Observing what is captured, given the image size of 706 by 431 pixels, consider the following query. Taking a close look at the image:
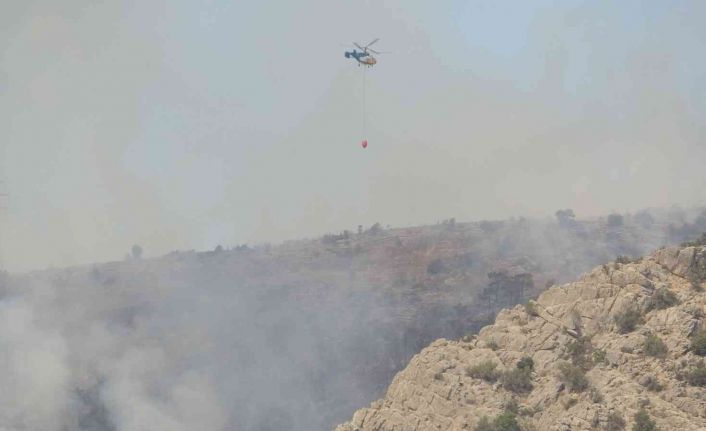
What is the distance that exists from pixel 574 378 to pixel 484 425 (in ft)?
20.3

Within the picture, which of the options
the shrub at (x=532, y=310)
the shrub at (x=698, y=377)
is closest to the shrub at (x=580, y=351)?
the shrub at (x=532, y=310)

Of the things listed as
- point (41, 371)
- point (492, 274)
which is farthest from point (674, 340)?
point (41, 371)

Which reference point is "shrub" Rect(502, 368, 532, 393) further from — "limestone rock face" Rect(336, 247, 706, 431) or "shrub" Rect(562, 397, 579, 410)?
"shrub" Rect(562, 397, 579, 410)

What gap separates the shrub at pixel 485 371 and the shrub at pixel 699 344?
12598 millimetres

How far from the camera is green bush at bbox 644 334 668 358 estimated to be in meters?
57.9

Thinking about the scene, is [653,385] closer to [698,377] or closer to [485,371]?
[698,377]

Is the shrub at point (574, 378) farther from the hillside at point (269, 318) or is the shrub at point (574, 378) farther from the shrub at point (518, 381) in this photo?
the hillside at point (269, 318)

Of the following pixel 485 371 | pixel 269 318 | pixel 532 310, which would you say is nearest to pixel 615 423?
pixel 485 371

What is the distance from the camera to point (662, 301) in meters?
61.8

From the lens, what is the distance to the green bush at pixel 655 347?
57.9 m

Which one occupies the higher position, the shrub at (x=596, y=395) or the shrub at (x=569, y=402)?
the shrub at (x=596, y=395)

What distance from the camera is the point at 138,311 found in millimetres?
171750

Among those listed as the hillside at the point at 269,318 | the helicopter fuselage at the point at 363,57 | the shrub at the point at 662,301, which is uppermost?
the helicopter fuselage at the point at 363,57

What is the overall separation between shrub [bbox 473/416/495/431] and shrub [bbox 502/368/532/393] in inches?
124
